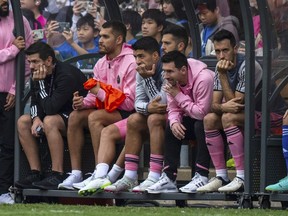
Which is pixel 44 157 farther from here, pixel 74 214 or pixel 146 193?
pixel 74 214

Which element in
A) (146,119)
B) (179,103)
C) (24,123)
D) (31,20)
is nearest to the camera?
(179,103)

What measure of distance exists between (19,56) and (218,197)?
3.16 meters

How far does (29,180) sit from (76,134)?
31.5 inches

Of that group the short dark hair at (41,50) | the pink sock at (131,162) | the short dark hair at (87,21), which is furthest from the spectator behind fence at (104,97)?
the short dark hair at (87,21)

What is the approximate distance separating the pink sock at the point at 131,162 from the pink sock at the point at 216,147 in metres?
0.90

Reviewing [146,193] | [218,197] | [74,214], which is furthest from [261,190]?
[74,214]

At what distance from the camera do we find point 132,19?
44.5 feet

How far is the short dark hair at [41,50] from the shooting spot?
1271 centimetres

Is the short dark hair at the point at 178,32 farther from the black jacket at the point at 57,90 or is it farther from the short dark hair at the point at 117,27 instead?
the black jacket at the point at 57,90

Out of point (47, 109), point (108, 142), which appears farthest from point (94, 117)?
point (47, 109)

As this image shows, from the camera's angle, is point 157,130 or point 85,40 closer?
point 157,130

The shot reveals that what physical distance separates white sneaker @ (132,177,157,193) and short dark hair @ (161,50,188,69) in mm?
1262

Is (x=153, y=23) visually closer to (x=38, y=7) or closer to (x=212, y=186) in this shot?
(x=38, y=7)

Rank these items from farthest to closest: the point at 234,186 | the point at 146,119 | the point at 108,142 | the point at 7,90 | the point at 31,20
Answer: the point at 31,20
the point at 7,90
the point at 108,142
the point at 146,119
the point at 234,186
